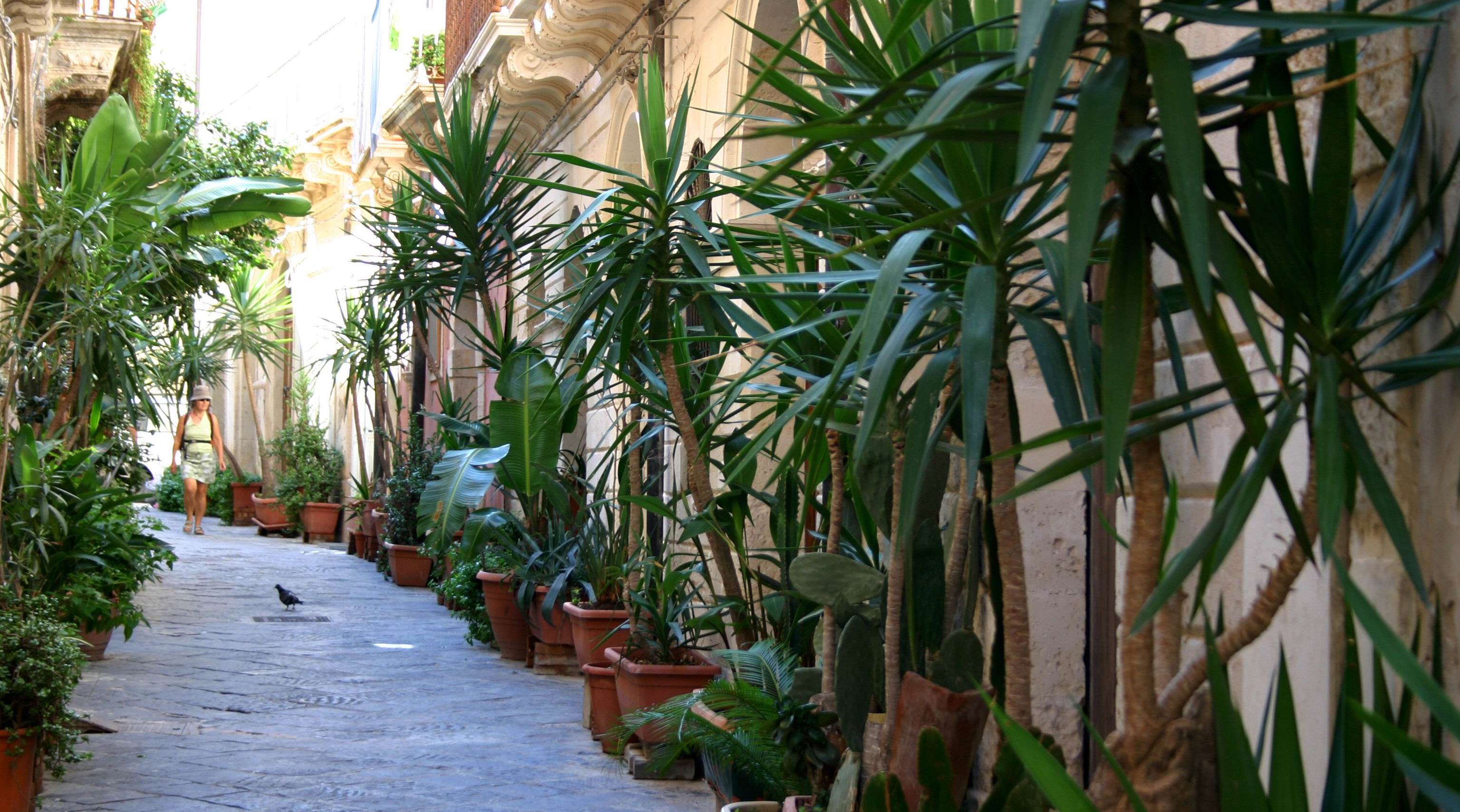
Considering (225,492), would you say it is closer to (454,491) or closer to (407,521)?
(407,521)

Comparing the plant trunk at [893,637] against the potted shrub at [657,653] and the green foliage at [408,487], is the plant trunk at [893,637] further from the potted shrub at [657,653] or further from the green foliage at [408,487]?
the green foliage at [408,487]

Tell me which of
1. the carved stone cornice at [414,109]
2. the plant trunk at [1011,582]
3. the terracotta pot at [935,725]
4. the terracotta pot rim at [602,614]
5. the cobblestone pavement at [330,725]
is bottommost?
the cobblestone pavement at [330,725]

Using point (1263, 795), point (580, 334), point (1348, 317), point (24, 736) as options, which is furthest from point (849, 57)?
point (24, 736)

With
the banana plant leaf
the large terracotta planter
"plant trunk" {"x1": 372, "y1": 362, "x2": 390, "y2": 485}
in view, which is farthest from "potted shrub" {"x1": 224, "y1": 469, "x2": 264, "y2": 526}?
the banana plant leaf

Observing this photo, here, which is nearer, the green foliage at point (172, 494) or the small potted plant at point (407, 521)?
the small potted plant at point (407, 521)

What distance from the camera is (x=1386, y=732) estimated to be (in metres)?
1.20

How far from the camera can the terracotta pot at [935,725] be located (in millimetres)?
2227

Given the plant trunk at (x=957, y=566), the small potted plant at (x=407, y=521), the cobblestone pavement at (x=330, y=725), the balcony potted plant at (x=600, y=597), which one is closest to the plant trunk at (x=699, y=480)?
the cobblestone pavement at (x=330, y=725)

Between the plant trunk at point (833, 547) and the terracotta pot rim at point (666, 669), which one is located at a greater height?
the plant trunk at point (833, 547)

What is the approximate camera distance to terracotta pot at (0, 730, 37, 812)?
4.00m

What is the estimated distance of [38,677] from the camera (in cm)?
402

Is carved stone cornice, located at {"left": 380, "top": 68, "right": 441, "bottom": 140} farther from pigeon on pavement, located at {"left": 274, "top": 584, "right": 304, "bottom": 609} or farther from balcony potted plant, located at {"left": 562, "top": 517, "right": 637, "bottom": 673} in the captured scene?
balcony potted plant, located at {"left": 562, "top": 517, "right": 637, "bottom": 673}

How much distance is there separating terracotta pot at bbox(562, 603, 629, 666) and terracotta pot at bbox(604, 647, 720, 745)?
1.04 m

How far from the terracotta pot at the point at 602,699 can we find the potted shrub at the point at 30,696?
7.05 feet
